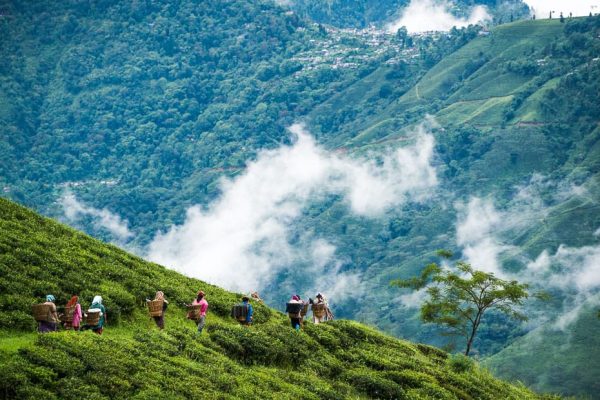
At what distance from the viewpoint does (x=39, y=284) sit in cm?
3434

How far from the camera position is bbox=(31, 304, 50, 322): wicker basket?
30.1 meters

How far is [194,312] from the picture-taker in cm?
3759

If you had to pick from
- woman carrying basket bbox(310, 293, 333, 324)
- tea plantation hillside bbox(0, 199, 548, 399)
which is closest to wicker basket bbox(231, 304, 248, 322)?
tea plantation hillside bbox(0, 199, 548, 399)

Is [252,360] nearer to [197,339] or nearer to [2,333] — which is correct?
[197,339]

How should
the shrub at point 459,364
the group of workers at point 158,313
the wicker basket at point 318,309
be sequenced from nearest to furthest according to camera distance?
the group of workers at point 158,313 < the wicker basket at point 318,309 < the shrub at point 459,364

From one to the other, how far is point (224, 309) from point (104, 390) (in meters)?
16.0

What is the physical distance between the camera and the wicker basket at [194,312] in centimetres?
3741

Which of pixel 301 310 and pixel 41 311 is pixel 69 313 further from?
pixel 301 310

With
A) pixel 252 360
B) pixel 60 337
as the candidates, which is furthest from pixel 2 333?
pixel 252 360

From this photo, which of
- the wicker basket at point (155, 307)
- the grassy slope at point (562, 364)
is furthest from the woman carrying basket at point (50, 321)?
the grassy slope at point (562, 364)

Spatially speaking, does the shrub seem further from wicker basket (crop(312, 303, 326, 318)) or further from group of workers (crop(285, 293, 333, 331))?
wicker basket (crop(312, 303, 326, 318))

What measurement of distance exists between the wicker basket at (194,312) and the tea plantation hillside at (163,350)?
66 centimetres

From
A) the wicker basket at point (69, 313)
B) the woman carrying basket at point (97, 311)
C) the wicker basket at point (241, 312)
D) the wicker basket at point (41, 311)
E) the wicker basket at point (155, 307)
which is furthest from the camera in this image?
the wicker basket at point (241, 312)

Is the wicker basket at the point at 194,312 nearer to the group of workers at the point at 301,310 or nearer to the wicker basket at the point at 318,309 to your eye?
the group of workers at the point at 301,310
